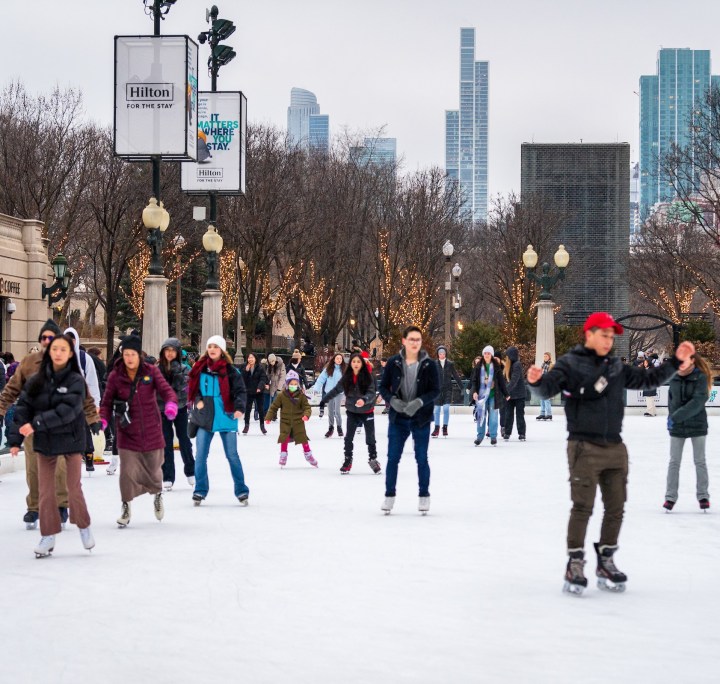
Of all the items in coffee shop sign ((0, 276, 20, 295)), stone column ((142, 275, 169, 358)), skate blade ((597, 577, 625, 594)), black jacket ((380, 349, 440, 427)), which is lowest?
skate blade ((597, 577, 625, 594))

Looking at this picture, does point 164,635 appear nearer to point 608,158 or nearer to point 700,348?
point 700,348

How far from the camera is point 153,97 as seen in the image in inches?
972

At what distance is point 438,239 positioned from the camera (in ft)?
201

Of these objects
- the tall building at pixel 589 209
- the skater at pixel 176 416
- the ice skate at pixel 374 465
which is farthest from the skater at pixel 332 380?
the tall building at pixel 589 209

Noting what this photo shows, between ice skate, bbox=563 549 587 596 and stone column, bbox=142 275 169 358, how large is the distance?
701 inches

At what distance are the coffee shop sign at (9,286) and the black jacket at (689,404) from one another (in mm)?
27008

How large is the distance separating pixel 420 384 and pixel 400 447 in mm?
680

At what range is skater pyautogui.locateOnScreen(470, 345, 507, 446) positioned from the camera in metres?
23.4

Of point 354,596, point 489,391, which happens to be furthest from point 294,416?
point 354,596

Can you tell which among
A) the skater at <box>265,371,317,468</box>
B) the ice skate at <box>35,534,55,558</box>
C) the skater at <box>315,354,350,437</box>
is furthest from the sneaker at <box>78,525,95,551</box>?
the skater at <box>315,354,350,437</box>

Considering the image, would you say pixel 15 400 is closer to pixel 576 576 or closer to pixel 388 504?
pixel 388 504

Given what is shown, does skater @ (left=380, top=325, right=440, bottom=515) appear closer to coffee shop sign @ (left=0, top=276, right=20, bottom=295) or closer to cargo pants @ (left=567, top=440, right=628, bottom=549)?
cargo pants @ (left=567, top=440, right=628, bottom=549)

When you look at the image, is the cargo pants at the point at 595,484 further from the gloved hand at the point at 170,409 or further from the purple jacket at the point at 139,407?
the purple jacket at the point at 139,407

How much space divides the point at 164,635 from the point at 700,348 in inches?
1590
